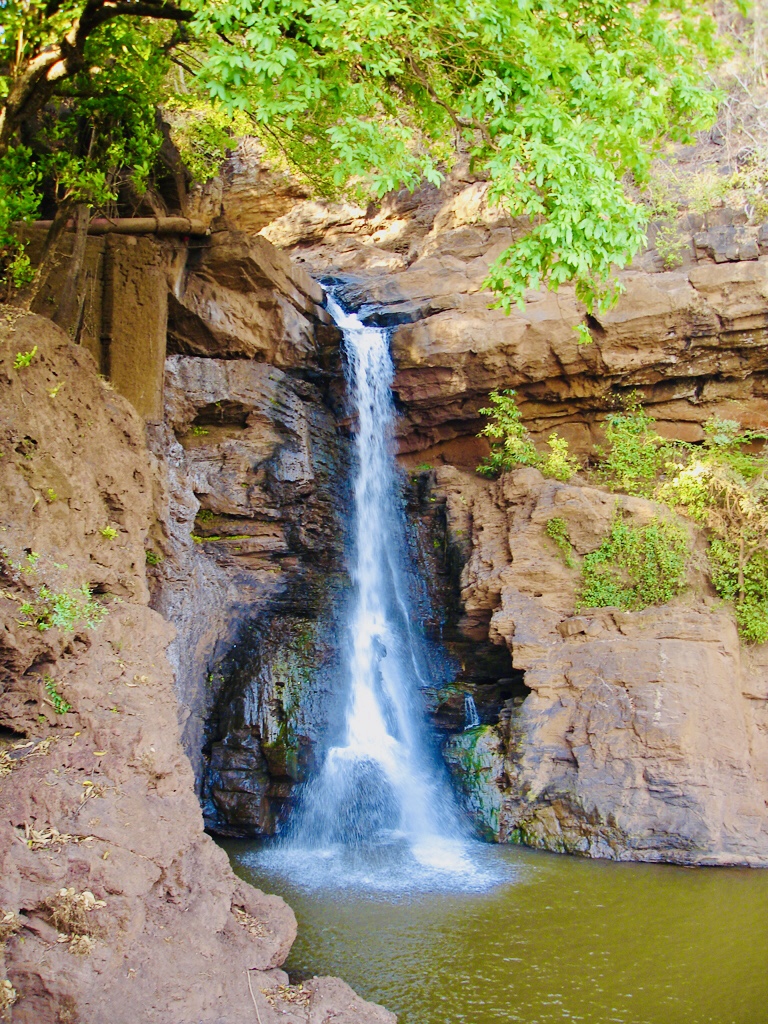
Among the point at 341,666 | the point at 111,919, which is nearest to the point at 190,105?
the point at 341,666

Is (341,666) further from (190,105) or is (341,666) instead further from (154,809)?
(190,105)

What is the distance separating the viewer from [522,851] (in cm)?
973

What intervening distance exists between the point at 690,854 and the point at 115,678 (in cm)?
699

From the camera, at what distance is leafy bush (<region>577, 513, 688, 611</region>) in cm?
1145

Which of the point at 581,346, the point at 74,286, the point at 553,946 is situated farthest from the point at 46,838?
the point at 581,346

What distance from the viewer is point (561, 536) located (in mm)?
11945

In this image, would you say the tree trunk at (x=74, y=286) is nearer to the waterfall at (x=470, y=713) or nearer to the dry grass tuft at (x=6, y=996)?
the waterfall at (x=470, y=713)

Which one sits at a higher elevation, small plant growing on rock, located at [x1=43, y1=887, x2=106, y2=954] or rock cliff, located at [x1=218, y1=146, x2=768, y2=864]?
rock cliff, located at [x1=218, y1=146, x2=768, y2=864]

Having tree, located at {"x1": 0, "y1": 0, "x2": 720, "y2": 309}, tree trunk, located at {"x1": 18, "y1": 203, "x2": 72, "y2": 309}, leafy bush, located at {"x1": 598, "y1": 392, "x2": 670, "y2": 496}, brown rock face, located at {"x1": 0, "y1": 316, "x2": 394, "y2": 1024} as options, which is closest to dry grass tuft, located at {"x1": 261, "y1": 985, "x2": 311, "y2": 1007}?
brown rock face, located at {"x1": 0, "y1": 316, "x2": 394, "y2": 1024}

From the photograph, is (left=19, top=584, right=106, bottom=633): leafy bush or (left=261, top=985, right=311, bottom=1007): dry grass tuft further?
(left=19, top=584, right=106, bottom=633): leafy bush

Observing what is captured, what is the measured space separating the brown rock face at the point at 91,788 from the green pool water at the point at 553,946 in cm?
90

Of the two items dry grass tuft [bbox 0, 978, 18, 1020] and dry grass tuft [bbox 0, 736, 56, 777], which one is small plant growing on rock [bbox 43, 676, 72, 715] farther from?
dry grass tuft [bbox 0, 978, 18, 1020]

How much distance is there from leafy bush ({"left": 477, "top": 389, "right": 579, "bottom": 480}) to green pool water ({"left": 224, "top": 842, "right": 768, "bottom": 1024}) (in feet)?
21.8

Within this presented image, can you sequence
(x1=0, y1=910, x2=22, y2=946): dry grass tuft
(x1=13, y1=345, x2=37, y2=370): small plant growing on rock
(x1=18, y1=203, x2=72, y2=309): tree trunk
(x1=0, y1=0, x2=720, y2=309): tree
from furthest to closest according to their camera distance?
(x1=18, y1=203, x2=72, y2=309): tree trunk, (x1=13, y1=345, x2=37, y2=370): small plant growing on rock, (x1=0, y1=0, x2=720, y2=309): tree, (x1=0, y1=910, x2=22, y2=946): dry grass tuft
